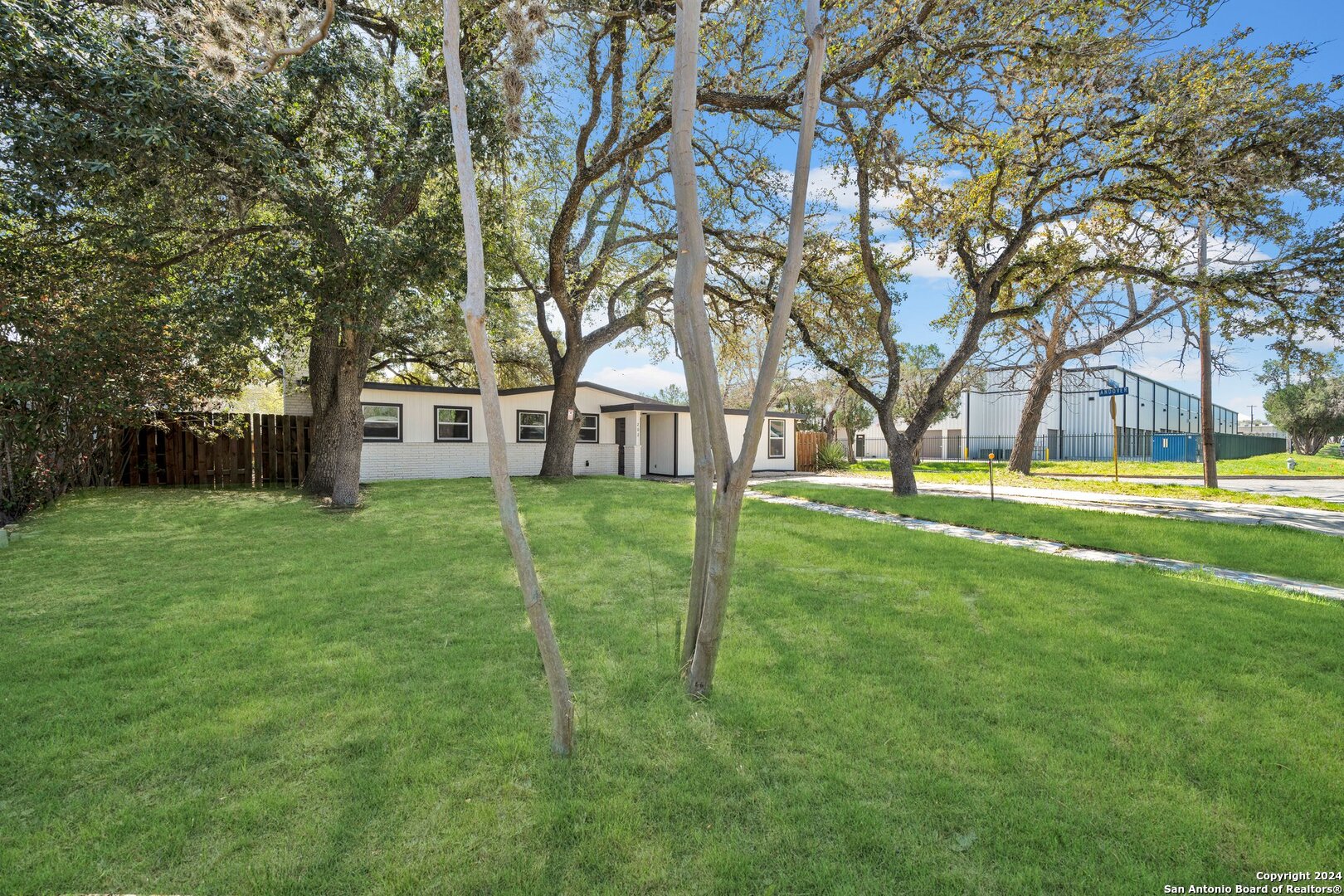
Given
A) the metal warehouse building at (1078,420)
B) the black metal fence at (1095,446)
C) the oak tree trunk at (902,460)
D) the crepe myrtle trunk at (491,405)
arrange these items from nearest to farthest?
1. the crepe myrtle trunk at (491,405)
2. the oak tree trunk at (902,460)
3. the black metal fence at (1095,446)
4. the metal warehouse building at (1078,420)

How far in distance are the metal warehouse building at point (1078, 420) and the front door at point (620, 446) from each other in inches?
614

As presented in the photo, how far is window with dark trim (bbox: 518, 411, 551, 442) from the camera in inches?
650

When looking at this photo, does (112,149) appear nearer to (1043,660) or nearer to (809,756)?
(809,756)

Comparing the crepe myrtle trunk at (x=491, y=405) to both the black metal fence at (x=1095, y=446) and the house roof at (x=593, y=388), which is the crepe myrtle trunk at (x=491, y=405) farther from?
the black metal fence at (x=1095, y=446)

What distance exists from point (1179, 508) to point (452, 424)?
1564 cm

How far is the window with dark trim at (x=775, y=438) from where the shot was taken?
65.6ft

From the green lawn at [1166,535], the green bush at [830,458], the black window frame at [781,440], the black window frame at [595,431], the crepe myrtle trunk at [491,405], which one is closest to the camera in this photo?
the crepe myrtle trunk at [491,405]

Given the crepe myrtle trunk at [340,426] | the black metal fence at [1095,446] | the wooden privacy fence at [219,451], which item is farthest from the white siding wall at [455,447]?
the black metal fence at [1095,446]

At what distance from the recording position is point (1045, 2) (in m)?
5.15

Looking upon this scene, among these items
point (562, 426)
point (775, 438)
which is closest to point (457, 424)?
point (562, 426)

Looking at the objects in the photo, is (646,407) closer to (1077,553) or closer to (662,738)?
(1077,553)

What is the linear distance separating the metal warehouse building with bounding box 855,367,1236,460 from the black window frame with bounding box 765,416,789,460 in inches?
370

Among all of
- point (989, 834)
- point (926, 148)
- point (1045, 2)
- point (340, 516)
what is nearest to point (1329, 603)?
point (989, 834)

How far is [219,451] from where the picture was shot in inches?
490
